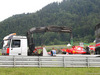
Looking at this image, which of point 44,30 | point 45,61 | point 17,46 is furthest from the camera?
point 44,30

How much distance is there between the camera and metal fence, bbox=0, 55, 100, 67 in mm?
14320

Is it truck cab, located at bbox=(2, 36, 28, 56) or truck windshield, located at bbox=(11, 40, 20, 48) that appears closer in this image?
truck cab, located at bbox=(2, 36, 28, 56)

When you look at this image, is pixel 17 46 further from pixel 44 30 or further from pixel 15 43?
pixel 44 30

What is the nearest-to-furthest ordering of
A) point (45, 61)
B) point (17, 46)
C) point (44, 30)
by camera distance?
A: point (45, 61), point (17, 46), point (44, 30)

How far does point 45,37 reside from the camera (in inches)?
5551

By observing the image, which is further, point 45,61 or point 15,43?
point 15,43

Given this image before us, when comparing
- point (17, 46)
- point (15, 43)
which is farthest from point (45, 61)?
point (15, 43)

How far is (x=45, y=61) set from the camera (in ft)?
47.5

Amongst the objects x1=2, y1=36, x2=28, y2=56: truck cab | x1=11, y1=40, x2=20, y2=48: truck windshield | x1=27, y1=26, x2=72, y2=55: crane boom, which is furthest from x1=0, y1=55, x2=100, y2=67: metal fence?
x1=27, y1=26, x2=72, y2=55: crane boom

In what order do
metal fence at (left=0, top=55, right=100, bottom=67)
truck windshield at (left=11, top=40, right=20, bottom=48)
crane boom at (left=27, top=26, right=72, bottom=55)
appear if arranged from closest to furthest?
metal fence at (left=0, top=55, right=100, bottom=67)
truck windshield at (left=11, top=40, right=20, bottom=48)
crane boom at (left=27, top=26, right=72, bottom=55)

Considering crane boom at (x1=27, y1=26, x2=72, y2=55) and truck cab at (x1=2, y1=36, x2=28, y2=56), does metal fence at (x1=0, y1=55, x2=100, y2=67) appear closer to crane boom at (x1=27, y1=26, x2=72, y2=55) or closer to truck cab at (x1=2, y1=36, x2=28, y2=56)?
truck cab at (x1=2, y1=36, x2=28, y2=56)

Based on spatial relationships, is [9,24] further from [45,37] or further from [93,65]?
[93,65]

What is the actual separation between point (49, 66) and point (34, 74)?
3.72 meters

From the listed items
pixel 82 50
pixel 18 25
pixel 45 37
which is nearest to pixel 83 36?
pixel 45 37
